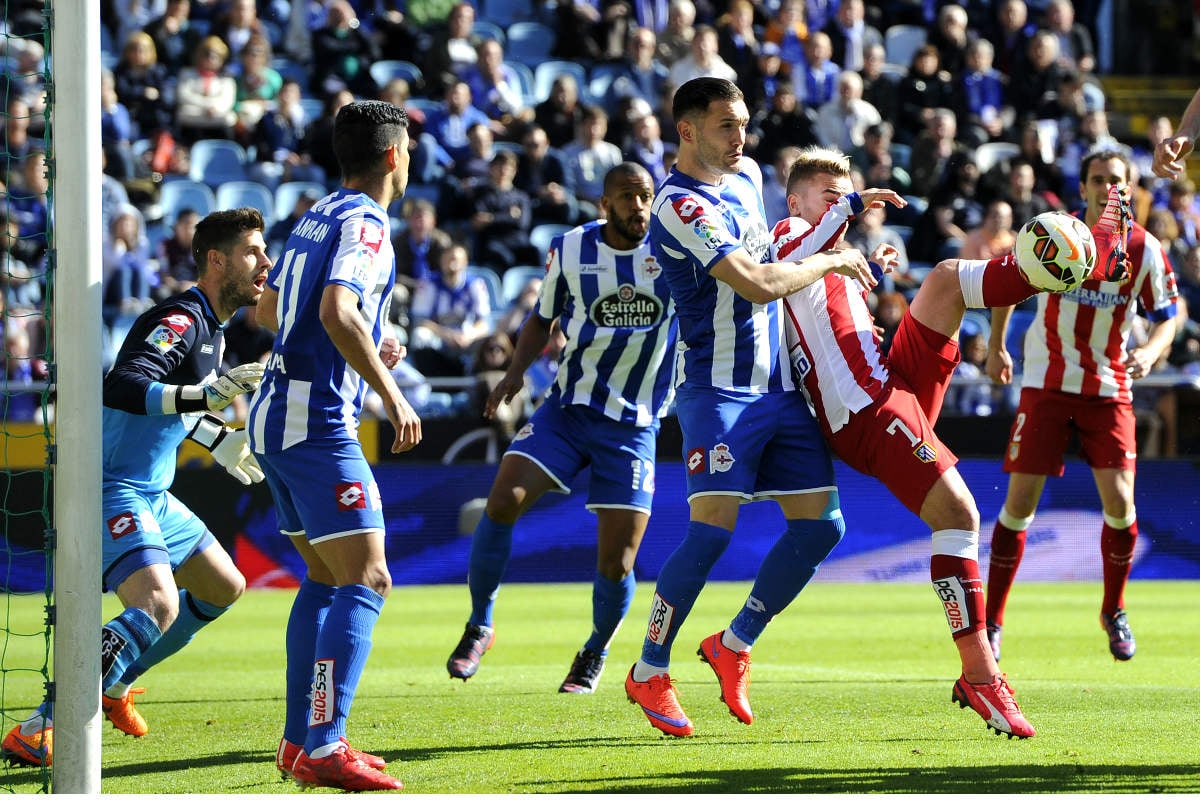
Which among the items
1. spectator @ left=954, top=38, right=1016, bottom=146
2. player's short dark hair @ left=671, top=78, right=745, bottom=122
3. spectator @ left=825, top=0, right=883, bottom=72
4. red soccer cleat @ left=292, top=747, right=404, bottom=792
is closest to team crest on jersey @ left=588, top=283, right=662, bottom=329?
player's short dark hair @ left=671, top=78, right=745, bottom=122

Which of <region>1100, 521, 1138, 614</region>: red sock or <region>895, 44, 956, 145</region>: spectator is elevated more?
<region>895, 44, 956, 145</region>: spectator

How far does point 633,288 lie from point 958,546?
246 cm

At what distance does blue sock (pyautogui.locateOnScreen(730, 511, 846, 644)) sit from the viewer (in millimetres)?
5953

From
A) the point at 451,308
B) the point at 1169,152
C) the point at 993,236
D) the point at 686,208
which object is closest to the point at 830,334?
the point at 686,208

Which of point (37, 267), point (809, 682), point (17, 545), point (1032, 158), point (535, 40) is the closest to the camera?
point (809, 682)

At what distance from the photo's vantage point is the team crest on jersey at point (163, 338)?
5844mm

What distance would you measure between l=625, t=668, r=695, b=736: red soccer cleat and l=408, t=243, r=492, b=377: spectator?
907 cm

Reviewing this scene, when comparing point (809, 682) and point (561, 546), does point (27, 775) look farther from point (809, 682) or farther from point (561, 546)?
point (561, 546)

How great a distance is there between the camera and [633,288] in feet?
24.5

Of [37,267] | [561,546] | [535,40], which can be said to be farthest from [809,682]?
[535,40]

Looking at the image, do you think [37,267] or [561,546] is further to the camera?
[37,267]

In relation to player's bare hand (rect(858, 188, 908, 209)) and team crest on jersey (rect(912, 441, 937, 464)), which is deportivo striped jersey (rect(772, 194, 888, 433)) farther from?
team crest on jersey (rect(912, 441, 937, 464))

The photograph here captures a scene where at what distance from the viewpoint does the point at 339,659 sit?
15.8 feet

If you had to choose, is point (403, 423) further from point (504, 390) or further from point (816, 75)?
point (816, 75)
